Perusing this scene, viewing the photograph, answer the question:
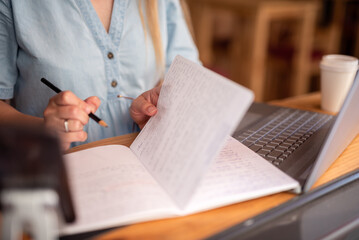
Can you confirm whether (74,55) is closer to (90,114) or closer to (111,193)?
(90,114)

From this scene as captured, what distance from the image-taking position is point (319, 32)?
118 inches

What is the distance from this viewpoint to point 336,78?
0.96 m

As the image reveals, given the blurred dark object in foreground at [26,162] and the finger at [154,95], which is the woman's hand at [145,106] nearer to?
the finger at [154,95]

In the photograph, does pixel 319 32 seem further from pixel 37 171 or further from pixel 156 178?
pixel 37 171

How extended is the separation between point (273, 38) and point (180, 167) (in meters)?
2.59

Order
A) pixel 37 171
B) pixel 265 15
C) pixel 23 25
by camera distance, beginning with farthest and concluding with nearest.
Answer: pixel 265 15 → pixel 23 25 → pixel 37 171

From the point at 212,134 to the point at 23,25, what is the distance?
55 cm

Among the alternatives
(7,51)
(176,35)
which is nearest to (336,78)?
(176,35)

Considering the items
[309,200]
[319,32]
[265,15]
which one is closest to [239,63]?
[265,15]

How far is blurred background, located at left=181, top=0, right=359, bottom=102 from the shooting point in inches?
96.6

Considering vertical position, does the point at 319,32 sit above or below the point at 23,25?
below

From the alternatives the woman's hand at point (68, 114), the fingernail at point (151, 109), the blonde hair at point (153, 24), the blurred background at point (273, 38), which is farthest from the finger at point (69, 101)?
the blurred background at point (273, 38)

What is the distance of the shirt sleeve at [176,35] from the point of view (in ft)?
3.49

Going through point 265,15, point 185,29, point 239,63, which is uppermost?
point 185,29
